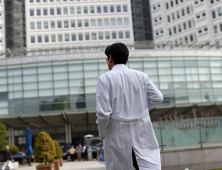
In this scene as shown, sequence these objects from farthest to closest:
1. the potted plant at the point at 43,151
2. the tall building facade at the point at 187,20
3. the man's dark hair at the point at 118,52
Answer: the tall building facade at the point at 187,20 < the potted plant at the point at 43,151 < the man's dark hair at the point at 118,52

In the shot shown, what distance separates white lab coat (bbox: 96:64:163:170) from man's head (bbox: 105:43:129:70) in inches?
7.5

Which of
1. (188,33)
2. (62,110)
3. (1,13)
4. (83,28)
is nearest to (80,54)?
(62,110)

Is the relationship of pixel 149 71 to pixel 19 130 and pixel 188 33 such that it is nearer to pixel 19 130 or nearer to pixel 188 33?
pixel 19 130

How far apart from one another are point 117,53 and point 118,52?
14mm

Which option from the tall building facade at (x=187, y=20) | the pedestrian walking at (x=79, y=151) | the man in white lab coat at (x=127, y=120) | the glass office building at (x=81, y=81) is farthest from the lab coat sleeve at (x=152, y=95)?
the tall building facade at (x=187, y=20)

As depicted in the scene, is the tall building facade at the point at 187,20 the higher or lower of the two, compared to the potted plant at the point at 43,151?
higher

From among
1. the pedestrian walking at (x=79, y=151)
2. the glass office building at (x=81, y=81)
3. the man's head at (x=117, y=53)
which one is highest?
the glass office building at (x=81, y=81)

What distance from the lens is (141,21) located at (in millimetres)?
92250

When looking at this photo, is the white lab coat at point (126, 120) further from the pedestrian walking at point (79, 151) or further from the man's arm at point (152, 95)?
the pedestrian walking at point (79, 151)

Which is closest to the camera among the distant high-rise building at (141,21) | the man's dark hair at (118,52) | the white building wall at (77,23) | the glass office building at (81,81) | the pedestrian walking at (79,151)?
the man's dark hair at (118,52)

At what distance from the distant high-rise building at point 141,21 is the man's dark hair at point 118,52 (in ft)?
290

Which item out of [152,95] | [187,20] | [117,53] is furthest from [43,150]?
[187,20]

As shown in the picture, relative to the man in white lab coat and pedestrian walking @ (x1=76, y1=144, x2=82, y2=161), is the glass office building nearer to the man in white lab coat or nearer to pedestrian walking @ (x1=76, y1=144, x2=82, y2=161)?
pedestrian walking @ (x1=76, y1=144, x2=82, y2=161)

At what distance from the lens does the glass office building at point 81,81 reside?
141ft
